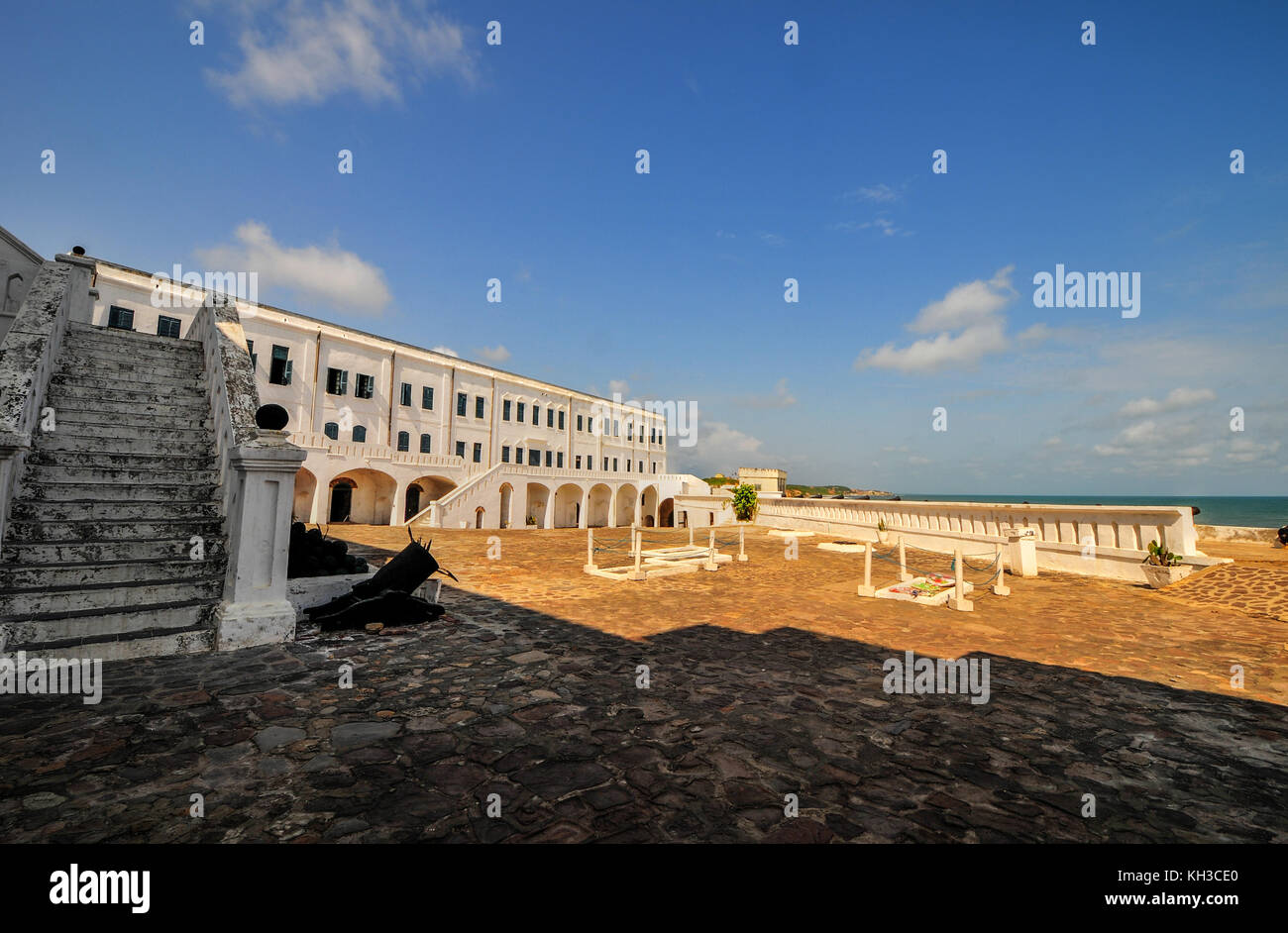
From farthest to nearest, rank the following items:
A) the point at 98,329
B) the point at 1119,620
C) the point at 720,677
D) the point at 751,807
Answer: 1. the point at 98,329
2. the point at 1119,620
3. the point at 720,677
4. the point at 751,807

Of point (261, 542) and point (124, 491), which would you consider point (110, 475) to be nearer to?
point (124, 491)

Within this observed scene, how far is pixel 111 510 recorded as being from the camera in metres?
5.90

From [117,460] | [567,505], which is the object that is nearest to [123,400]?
[117,460]

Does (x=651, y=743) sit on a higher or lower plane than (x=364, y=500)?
lower

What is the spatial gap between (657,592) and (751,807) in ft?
22.5

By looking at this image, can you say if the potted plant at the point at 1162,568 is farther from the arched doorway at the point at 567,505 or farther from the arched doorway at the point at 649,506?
the arched doorway at the point at 649,506

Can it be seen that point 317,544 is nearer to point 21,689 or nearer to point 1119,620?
point 21,689

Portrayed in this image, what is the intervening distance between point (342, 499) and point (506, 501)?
963 centimetres

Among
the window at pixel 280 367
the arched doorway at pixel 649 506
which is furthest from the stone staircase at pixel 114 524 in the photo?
the arched doorway at pixel 649 506

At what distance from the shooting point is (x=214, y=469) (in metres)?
6.84

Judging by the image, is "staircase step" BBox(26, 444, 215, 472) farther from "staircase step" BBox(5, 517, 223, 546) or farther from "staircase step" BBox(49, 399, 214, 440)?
"staircase step" BBox(5, 517, 223, 546)

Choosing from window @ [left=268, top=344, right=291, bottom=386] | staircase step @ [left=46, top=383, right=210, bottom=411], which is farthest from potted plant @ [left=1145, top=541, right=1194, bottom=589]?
window @ [left=268, top=344, right=291, bottom=386]

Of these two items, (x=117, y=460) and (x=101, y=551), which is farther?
(x=117, y=460)
